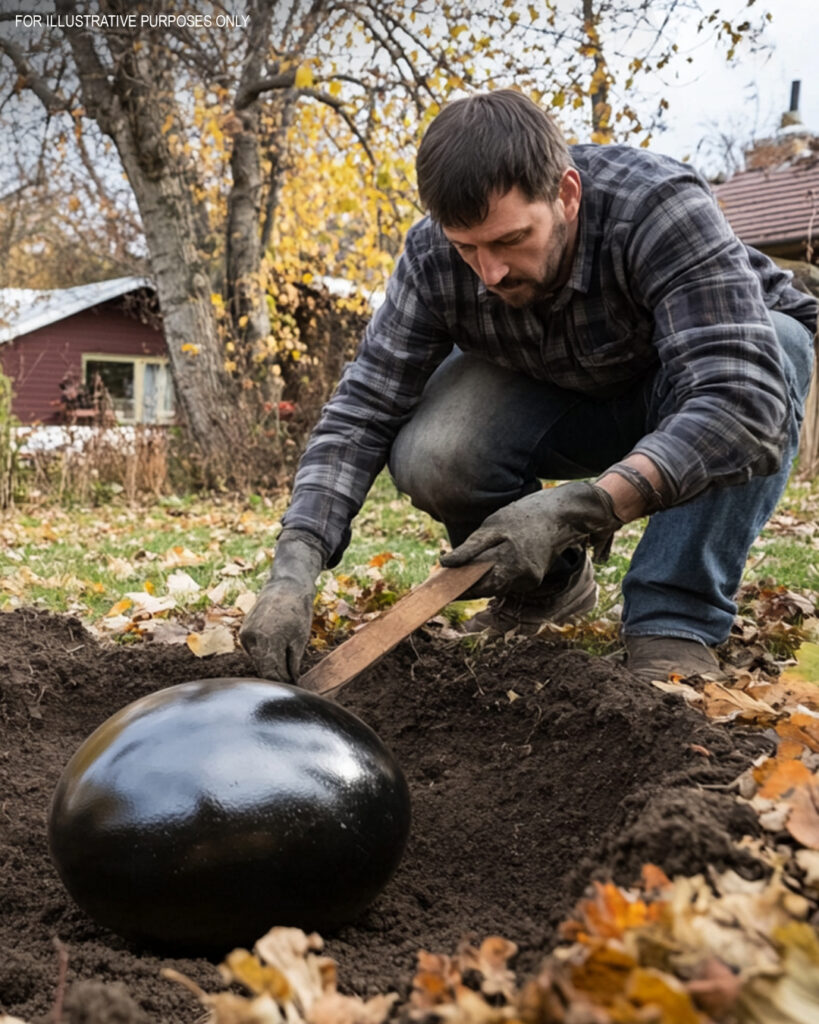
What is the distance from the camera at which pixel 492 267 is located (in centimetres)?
281

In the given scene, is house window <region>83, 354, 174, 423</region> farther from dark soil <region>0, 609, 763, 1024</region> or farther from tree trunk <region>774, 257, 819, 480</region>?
dark soil <region>0, 609, 763, 1024</region>

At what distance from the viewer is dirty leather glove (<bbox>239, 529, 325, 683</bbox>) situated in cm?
261

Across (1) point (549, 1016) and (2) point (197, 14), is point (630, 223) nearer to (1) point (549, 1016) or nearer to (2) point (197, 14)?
(1) point (549, 1016)

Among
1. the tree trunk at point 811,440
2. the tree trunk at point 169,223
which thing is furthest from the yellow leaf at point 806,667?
the tree trunk at point 169,223

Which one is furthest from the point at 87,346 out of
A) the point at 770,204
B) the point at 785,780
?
the point at 785,780

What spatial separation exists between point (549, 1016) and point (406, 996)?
54 centimetres

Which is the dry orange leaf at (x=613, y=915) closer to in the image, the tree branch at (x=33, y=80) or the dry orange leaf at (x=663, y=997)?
the dry orange leaf at (x=663, y=997)

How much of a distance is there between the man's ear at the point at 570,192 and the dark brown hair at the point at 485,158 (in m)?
0.04

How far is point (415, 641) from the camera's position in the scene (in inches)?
136

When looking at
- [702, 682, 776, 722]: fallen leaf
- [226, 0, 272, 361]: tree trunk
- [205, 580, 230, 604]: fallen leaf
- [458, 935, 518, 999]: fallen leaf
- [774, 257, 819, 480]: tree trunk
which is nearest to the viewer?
[458, 935, 518, 999]: fallen leaf

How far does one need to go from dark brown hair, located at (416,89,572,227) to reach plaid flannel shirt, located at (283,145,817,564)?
1.02 ft

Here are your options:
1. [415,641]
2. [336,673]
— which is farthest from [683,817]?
[415,641]

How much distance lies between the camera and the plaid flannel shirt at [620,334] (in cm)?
273

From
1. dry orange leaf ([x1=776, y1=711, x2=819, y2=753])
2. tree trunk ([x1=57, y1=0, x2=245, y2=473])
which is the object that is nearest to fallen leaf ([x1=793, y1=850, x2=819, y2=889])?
dry orange leaf ([x1=776, y1=711, x2=819, y2=753])
